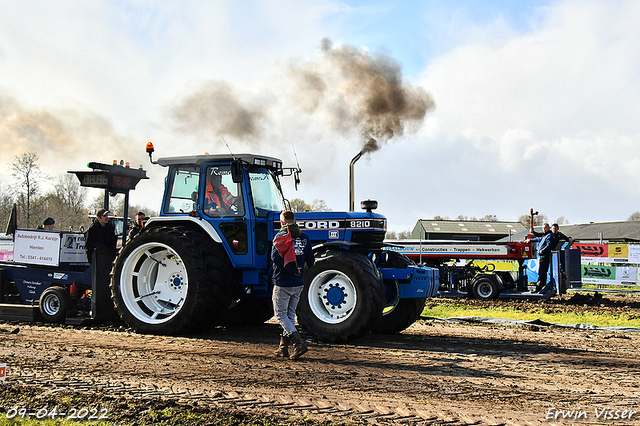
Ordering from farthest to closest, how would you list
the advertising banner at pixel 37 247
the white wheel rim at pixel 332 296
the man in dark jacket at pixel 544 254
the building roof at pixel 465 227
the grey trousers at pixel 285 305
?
the building roof at pixel 465 227, the man in dark jacket at pixel 544 254, the advertising banner at pixel 37 247, the white wheel rim at pixel 332 296, the grey trousers at pixel 285 305

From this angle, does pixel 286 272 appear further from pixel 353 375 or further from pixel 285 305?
pixel 353 375

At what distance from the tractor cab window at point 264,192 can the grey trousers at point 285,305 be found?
1865mm

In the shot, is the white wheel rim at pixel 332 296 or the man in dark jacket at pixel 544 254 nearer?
the white wheel rim at pixel 332 296

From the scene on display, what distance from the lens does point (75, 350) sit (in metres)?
6.90

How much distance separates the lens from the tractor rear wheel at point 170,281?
26.2 ft

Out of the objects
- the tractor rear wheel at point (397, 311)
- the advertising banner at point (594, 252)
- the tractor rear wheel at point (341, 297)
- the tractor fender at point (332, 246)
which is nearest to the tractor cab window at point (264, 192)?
the tractor fender at point (332, 246)

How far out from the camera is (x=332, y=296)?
774cm

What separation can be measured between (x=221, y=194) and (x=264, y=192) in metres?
0.65

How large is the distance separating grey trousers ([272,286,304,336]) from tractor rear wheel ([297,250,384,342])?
770mm

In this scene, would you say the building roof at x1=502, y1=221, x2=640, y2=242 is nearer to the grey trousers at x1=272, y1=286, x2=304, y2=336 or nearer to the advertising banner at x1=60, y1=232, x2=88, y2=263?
the advertising banner at x1=60, y1=232, x2=88, y2=263

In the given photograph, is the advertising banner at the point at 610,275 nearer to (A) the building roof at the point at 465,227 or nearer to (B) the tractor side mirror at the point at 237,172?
(B) the tractor side mirror at the point at 237,172

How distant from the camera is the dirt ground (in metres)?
4.50

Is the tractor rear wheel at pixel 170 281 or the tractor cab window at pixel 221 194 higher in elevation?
the tractor cab window at pixel 221 194

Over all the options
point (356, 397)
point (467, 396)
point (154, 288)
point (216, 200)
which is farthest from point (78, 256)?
point (467, 396)
